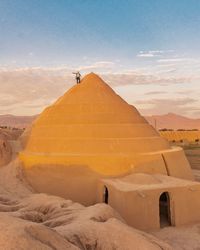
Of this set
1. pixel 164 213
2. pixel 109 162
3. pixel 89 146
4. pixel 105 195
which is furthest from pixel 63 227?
pixel 89 146

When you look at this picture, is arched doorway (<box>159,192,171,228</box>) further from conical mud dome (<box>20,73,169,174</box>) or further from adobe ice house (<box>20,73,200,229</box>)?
conical mud dome (<box>20,73,169,174</box>)

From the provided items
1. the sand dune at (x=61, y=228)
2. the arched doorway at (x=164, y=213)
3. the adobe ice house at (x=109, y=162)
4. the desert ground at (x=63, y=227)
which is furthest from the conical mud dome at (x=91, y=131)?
the sand dune at (x=61, y=228)

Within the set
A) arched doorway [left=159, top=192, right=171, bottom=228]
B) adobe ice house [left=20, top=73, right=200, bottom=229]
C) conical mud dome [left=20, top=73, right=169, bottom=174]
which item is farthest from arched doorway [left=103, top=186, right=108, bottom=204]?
arched doorway [left=159, top=192, right=171, bottom=228]

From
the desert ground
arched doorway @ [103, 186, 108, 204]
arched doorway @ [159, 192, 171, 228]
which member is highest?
the desert ground

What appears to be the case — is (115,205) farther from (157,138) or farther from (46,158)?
(157,138)

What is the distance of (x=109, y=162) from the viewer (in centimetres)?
1609

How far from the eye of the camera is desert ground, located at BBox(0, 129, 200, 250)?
6.79m

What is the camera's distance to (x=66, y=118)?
61.2 ft

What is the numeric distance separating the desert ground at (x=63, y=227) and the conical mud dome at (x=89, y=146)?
168 cm

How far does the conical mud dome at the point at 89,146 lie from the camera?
1598 centimetres

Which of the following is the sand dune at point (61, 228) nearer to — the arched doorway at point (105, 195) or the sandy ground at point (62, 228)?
the sandy ground at point (62, 228)

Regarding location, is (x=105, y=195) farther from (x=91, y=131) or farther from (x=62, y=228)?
(x=62, y=228)

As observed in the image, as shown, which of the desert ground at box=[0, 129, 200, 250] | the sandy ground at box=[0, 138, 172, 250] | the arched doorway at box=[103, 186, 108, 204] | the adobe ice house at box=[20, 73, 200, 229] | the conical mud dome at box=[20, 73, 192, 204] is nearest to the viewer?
the sandy ground at box=[0, 138, 172, 250]

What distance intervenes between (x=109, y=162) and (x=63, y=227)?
24.2 feet
